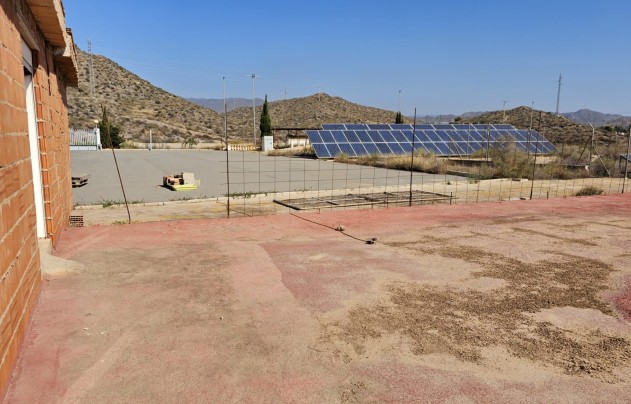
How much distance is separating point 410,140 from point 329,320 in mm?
34455

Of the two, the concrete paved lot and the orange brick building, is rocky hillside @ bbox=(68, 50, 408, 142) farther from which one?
the orange brick building

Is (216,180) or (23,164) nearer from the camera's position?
(23,164)

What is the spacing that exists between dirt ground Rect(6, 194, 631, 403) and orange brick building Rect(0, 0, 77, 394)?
1.57 feet

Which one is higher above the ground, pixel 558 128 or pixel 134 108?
pixel 134 108

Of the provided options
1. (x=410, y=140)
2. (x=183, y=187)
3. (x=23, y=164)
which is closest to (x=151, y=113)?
(x=410, y=140)

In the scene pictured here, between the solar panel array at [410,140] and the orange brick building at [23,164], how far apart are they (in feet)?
92.8

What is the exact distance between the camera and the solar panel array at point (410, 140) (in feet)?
Result: 119

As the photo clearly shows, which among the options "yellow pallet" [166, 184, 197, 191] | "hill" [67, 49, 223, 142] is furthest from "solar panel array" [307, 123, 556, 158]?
"hill" [67, 49, 223, 142]

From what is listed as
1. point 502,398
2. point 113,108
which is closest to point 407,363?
Result: point 502,398

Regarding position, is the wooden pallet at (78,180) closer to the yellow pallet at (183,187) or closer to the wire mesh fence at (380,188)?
the yellow pallet at (183,187)

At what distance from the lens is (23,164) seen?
522 centimetres

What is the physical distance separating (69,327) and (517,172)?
23.9 m

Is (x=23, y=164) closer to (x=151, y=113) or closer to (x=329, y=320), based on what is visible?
(x=329, y=320)

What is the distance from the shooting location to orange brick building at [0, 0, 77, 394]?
13.4 ft
